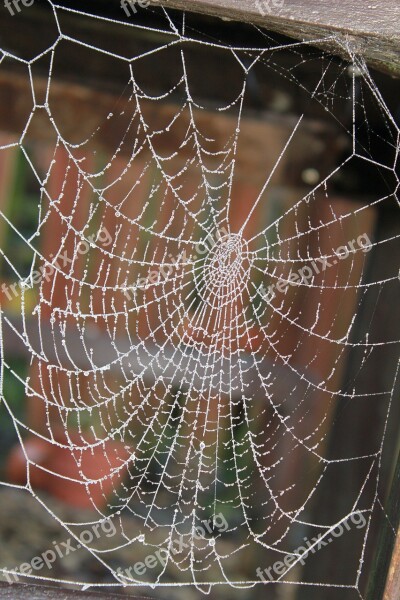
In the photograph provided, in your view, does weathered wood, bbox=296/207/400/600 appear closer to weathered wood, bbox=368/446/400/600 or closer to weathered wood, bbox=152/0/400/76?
weathered wood, bbox=368/446/400/600

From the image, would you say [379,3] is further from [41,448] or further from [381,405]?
[41,448]

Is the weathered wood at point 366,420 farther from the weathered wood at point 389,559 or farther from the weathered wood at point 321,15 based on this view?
the weathered wood at point 321,15

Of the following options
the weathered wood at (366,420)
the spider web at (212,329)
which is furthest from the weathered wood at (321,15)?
the weathered wood at (366,420)

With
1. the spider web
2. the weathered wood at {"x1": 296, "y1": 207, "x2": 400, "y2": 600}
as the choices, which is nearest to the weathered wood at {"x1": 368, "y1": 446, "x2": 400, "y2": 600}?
the weathered wood at {"x1": 296, "y1": 207, "x2": 400, "y2": 600}

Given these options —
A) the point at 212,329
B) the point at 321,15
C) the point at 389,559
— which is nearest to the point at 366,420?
the point at 389,559

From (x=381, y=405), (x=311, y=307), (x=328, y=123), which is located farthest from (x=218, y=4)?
(x=311, y=307)

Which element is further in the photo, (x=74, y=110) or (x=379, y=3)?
(x=74, y=110)
